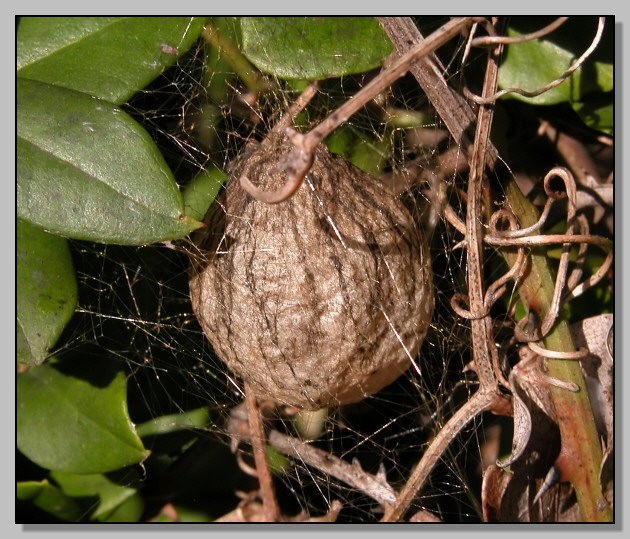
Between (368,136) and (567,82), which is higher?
(567,82)

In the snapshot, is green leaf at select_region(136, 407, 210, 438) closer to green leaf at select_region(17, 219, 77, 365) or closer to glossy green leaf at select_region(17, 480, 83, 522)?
glossy green leaf at select_region(17, 480, 83, 522)

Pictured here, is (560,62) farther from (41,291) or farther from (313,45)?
(41,291)

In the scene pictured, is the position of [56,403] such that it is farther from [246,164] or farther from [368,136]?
[368,136]

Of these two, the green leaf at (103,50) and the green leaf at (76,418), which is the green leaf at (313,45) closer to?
the green leaf at (103,50)

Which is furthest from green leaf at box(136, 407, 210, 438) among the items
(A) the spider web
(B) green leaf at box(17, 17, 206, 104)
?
(B) green leaf at box(17, 17, 206, 104)

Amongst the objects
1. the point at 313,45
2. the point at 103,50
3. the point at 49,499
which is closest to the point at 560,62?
the point at 313,45

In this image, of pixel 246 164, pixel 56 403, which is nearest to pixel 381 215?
pixel 246 164
